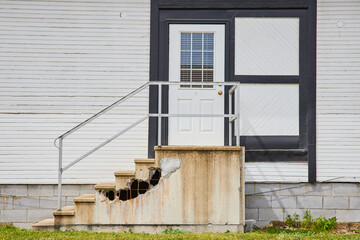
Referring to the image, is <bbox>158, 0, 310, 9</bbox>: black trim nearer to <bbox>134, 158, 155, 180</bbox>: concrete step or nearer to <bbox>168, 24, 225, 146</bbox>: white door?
<bbox>168, 24, 225, 146</bbox>: white door

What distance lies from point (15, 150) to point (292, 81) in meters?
5.12

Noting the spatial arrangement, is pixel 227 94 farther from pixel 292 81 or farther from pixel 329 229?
pixel 329 229

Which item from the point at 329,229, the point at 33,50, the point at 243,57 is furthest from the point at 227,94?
the point at 33,50

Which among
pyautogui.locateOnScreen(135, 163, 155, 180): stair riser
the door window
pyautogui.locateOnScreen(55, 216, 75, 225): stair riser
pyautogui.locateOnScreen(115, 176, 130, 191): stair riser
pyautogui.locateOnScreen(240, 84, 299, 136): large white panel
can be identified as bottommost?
pyautogui.locateOnScreen(55, 216, 75, 225): stair riser

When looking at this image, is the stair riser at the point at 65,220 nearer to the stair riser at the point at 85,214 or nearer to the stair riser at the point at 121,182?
the stair riser at the point at 85,214

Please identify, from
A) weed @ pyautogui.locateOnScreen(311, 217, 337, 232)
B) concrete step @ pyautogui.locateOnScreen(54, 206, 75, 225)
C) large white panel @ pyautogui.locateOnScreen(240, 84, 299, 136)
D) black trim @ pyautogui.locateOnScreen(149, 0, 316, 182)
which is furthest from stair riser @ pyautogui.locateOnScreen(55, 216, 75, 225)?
weed @ pyautogui.locateOnScreen(311, 217, 337, 232)

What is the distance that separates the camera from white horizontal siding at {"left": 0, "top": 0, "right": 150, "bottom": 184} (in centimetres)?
881

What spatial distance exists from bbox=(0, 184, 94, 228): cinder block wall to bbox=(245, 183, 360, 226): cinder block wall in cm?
296

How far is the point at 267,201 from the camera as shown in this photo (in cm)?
876

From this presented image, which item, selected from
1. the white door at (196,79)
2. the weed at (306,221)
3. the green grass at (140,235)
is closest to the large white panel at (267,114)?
the white door at (196,79)

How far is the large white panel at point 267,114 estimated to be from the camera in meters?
8.83

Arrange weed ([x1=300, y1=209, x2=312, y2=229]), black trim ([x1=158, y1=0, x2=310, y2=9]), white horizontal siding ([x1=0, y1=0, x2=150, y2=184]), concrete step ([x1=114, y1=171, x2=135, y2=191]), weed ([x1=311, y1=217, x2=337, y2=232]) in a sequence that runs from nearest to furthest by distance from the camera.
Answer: concrete step ([x1=114, y1=171, x2=135, y2=191]) < weed ([x1=311, y1=217, x2=337, y2=232]) < weed ([x1=300, y1=209, x2=312, y2=229]) < white horizontal siding ([x1=0, y1=0, x2=150, y2=184]) < black trim ([x1=158, y1=0, x2=310, y2=9])

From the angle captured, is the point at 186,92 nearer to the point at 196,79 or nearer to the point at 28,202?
the point at 196,79

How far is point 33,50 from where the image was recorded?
8.93 meters
